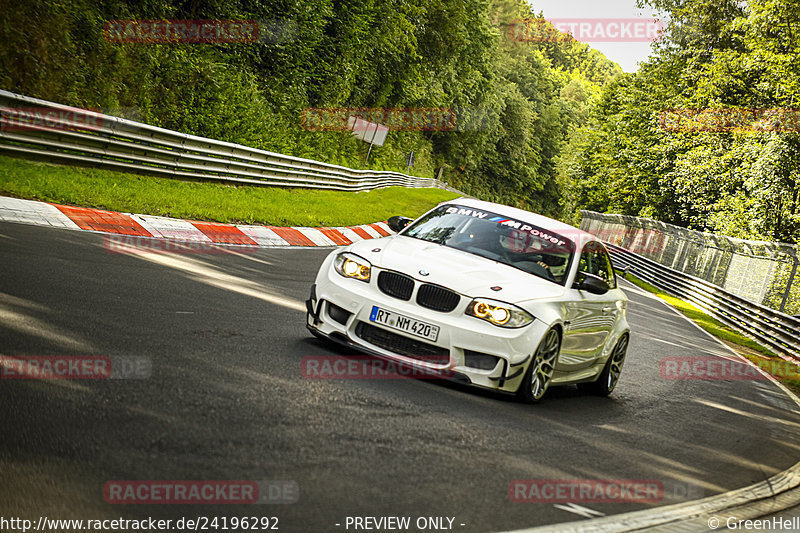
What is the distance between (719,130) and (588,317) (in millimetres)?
32575

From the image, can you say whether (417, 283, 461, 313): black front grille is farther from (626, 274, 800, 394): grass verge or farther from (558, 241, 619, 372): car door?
(626, 274, 800, 394): grass verge

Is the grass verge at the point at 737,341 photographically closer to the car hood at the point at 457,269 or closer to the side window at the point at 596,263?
the side window at the point at 596,263

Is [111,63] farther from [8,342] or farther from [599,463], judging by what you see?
[599,463]

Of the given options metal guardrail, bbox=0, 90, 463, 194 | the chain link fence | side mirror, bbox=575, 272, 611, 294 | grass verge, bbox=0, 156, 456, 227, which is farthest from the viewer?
the chain link fence

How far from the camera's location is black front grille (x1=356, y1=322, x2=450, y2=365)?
650cm

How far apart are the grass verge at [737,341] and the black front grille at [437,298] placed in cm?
865

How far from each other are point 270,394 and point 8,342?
1.67 meters

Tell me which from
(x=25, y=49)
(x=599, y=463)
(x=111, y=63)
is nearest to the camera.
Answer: (x=599, y=463)

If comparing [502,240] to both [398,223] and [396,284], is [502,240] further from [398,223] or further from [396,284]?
[396,284]

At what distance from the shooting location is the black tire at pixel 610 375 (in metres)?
8.55

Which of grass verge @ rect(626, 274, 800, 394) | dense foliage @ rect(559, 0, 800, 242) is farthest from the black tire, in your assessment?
dense foliage @ rect(559, 0, 800, 242)

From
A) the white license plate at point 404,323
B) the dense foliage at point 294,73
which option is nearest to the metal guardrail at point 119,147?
the dense foliage at point 294,73

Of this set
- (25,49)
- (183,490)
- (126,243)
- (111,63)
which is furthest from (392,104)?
(183,490)

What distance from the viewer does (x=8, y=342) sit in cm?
518
